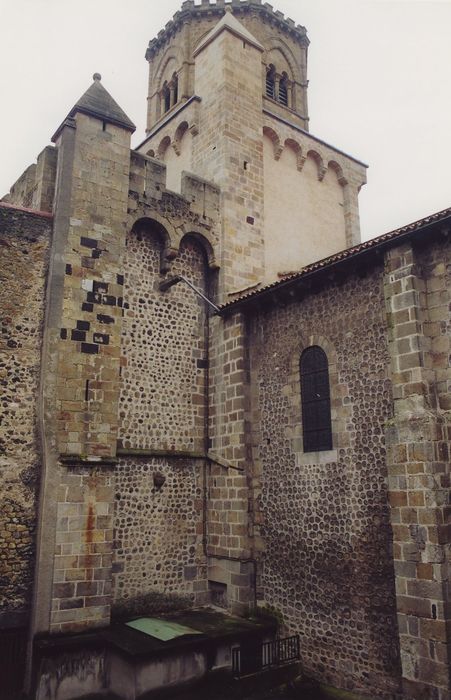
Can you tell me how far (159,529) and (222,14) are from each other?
52.0 feet

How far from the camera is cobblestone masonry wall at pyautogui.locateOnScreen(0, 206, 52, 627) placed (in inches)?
378

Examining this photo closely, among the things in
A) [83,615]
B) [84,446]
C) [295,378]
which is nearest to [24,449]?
[84,446]

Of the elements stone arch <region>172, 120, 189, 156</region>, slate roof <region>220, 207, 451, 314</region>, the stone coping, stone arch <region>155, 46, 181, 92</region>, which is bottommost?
the stone coping

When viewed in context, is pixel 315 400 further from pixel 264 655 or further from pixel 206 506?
pixel 264 655

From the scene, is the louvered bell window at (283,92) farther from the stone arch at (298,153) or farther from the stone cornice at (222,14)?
the stone arch at (298,153)

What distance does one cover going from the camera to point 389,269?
9461 millimetres

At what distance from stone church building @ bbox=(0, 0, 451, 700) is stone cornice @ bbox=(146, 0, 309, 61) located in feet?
12.5

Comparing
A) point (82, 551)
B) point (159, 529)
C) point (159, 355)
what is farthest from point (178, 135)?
point (82, 551)

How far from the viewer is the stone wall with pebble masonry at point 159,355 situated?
11898 millimetres

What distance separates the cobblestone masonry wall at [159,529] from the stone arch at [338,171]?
34.1 ft

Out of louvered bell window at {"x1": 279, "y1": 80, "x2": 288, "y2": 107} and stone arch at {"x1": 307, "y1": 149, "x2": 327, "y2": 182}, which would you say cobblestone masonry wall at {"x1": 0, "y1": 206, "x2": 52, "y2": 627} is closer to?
stone arch at {"x1": 307, "y1": 149, "x2": 327, "y2": 182}

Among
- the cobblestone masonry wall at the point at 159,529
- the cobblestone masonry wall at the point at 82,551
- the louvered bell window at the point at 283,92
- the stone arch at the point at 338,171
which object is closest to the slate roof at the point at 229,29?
A: the louvered bell window at the point at 283,92

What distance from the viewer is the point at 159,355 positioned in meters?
12.5

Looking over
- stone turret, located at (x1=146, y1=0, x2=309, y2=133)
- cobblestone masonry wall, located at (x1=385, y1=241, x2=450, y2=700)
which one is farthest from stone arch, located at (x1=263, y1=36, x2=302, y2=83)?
cobblestone masonry wall, located at (x1=385, y1=241, x2=450, y2=700)
